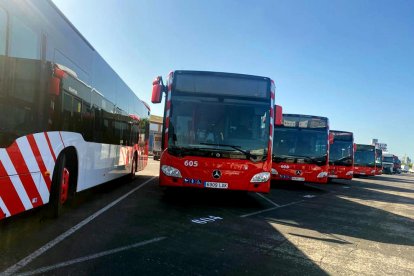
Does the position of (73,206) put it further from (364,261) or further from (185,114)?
(364,261)

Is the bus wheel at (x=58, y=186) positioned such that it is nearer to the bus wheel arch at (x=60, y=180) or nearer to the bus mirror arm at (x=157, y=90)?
the bus wheel arch at (x=60, y=180)

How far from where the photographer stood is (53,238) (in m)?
6.03

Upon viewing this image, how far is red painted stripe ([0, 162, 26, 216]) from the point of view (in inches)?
204

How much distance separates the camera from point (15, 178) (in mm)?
5543

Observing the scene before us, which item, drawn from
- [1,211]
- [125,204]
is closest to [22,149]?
[1,211]

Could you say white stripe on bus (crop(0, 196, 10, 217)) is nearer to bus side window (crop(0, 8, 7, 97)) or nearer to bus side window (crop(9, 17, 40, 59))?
bus side window (crop(0, 8, 7, 97))

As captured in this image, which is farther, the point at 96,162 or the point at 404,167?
the point at 404,167

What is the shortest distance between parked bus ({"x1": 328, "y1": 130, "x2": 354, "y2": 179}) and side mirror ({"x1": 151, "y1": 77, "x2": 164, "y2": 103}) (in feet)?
45.2

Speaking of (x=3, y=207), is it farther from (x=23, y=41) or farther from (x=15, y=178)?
(x=23, y=41)

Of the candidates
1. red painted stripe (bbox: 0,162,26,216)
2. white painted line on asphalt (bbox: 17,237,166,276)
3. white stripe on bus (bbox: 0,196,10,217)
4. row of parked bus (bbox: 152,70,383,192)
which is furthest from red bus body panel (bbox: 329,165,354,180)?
white stripe on bus (bbox: 0,196,10,217)

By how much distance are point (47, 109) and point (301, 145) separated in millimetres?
11753

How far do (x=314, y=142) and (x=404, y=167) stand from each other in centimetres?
9362

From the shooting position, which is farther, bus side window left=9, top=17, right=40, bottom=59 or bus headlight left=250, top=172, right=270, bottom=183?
bus headlight left=250, top=172, right=270, bottom=183

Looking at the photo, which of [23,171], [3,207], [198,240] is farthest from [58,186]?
[198,240]
